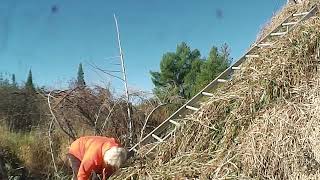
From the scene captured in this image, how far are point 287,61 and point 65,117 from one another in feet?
15.1

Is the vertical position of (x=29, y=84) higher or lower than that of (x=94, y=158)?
higher

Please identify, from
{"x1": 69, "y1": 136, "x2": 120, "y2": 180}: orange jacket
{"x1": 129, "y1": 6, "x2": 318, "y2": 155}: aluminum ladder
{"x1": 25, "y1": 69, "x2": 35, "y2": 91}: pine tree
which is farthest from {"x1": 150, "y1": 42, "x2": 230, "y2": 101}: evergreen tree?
{"x1": 69, "y1": 136, "x2": 120, "y2": 180}: orange jacket

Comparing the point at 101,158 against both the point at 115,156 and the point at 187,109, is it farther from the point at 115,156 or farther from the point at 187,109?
the point at 187,109

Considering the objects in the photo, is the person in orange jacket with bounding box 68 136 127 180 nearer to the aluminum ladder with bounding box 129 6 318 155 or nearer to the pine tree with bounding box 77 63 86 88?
the aluminum ladder with bounding box 129 6 318 155

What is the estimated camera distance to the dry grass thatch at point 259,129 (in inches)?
213

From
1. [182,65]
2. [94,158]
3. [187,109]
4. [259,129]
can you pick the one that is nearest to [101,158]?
[94,158]

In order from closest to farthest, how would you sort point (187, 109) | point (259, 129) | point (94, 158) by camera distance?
point (94, 158), point (259, 129), point (187, 109)

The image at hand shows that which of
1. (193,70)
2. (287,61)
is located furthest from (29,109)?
(193,70)

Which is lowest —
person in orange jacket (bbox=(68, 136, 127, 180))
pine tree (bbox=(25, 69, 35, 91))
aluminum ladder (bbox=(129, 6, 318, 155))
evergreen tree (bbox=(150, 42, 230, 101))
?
person in orange jacket (bbox=(68, 136, 127, 180))

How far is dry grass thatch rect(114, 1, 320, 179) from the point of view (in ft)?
17.8

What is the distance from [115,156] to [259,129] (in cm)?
176

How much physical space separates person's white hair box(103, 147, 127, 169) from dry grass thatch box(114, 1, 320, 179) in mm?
218

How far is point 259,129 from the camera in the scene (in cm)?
572

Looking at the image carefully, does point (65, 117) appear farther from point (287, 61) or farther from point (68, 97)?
point (287, 61)
